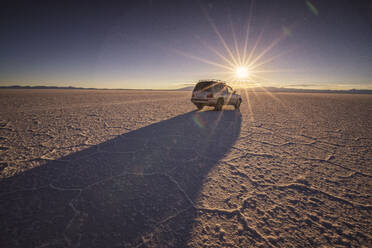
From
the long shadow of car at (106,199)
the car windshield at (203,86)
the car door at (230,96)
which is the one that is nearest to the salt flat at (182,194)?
the long shadow of car at (106,199)

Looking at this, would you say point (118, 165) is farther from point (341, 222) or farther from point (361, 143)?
point (361, 143)

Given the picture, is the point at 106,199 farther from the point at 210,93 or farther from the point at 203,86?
the point at 203,86

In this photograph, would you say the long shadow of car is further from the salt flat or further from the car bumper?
the car bumper

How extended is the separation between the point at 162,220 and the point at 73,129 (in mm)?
4412

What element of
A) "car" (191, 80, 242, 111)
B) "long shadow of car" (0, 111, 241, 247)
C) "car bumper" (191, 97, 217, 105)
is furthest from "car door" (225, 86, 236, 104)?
"long shadow of car" (0, 111, 241, 247)

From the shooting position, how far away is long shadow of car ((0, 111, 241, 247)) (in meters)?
1.34

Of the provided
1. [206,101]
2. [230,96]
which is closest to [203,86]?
[206,101]

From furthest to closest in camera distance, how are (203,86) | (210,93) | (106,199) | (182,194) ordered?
(203,86), (210,93), (182,194), (106,199)

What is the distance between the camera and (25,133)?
4.06m

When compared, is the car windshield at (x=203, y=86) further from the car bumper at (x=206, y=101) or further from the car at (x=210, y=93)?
the car bumper at (x=206, y=101)

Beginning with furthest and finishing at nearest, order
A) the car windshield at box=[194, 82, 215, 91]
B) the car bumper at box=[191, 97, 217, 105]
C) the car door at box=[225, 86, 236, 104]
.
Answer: the car door at box=[225, 86, 236, 104] → the car bumper at box=[191, 97, 217, 105] → the car windshield at box=[194, 82, 215, 91]

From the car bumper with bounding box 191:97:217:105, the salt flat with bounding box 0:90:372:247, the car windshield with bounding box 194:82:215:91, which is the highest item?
the car windshield with bounding box 194:82:215:91

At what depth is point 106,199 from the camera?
1777mm

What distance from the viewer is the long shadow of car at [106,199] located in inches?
52.7
